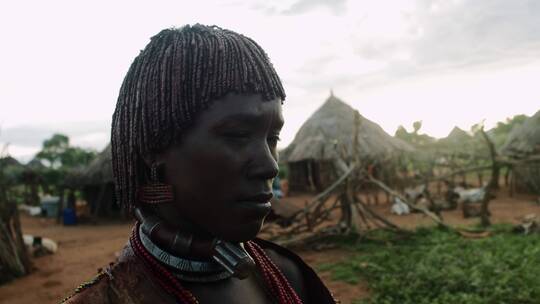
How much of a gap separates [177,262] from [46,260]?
9.73 meters

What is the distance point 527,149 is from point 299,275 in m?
15.7

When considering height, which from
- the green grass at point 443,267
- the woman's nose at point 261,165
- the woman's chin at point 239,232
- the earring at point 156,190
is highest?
the woman's nose at point 261,165

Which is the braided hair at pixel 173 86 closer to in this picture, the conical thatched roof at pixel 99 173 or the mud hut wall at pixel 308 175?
the conical thatched roof at pixel 99 173

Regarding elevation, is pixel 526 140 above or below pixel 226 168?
above

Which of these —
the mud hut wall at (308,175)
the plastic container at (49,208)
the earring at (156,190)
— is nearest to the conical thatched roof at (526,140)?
the mud hut wall at (308,175)

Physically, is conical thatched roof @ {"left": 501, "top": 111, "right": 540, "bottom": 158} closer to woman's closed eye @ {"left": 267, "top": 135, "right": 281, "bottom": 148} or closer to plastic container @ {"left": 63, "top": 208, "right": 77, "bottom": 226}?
woman's closed eye @ {"left": 267, "top": 135, "right": 281, "bottom": 148}

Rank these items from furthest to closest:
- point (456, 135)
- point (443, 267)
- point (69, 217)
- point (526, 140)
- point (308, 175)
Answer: point (456, 135)
point (308, 175)
point (69, 217)
point (526, 140)
point (443, 267)

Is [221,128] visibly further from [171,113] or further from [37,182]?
[37,182]

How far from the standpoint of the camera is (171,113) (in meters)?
1.20

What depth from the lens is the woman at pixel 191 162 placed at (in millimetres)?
1188

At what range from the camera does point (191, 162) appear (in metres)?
1.19

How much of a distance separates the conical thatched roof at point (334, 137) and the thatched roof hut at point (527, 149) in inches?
160

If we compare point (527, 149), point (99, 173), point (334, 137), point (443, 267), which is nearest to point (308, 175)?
point (334, 137)

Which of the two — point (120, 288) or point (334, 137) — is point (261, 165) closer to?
point (120, 288)
